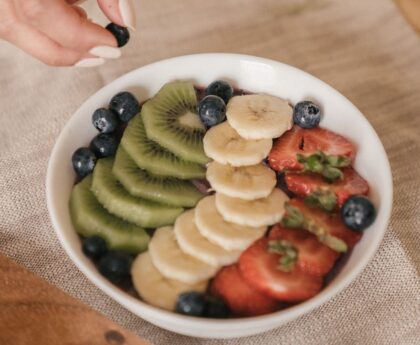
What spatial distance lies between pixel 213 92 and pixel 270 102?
12 centimetres

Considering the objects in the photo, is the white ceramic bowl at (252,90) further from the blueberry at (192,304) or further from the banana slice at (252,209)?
the banana slice at (252,209)

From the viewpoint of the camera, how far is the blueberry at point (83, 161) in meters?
1.15

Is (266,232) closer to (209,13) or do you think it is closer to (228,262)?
(228,262)

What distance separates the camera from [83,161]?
1.15 metres

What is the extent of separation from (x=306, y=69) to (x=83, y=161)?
0.68 m

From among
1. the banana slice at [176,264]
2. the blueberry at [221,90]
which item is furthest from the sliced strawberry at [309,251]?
the blueberry at [221,90]

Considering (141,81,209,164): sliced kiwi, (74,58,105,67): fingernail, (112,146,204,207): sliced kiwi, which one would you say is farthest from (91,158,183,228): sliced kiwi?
(74,58,105,67): fingernail

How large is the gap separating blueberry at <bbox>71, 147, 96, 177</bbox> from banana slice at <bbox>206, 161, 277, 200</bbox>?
8.8 inches

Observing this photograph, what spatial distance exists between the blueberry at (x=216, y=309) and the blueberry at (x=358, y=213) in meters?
0.25

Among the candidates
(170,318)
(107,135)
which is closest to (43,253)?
(107,135)

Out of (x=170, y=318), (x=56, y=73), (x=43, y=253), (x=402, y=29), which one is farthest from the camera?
(x=402, y=29)

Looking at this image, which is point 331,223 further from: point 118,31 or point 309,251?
point 118,31

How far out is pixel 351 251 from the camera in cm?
103

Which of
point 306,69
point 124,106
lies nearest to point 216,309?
point 124,106
